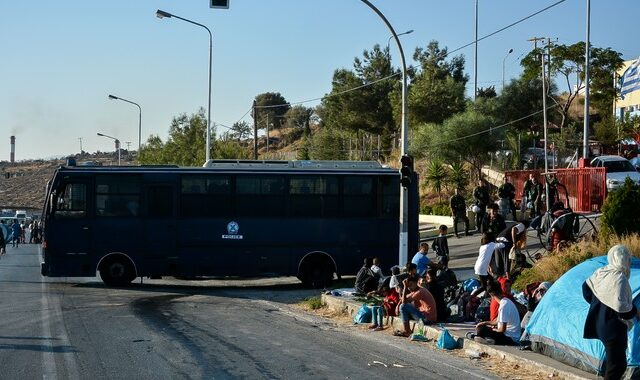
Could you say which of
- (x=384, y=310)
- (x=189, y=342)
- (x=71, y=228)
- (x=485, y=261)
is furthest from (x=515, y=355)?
(x=71, y=228)

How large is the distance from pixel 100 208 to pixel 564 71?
37058 mm

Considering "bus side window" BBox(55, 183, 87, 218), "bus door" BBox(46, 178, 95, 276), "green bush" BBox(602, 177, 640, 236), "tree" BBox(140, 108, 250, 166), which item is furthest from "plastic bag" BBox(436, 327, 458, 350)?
"tree" BBox(140, 108, 250, 166)

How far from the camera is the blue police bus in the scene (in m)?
23.7

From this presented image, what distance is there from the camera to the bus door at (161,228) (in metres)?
23.9

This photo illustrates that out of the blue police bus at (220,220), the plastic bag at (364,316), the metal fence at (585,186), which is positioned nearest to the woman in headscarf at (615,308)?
the plastic bag at (364,316)

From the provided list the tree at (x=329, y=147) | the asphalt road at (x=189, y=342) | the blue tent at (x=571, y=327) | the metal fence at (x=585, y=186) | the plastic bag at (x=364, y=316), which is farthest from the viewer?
the tree at (x=329, y=147)

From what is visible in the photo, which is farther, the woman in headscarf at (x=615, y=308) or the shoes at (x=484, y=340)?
the shoes at (x=484, y=340)

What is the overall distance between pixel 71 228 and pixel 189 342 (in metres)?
11.1

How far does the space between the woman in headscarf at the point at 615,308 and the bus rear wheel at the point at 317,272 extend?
51.2 ft

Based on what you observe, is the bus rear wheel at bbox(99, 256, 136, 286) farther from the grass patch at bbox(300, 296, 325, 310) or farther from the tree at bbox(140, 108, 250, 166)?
the tree at bbox(140, 108, 250, 166)

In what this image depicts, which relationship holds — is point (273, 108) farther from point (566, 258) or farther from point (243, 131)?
point (566, 258)

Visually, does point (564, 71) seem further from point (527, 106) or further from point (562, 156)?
point (527, 106)

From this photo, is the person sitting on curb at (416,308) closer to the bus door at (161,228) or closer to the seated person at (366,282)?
the seated person at (366,282)

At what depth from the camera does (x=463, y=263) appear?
89.6 feet
